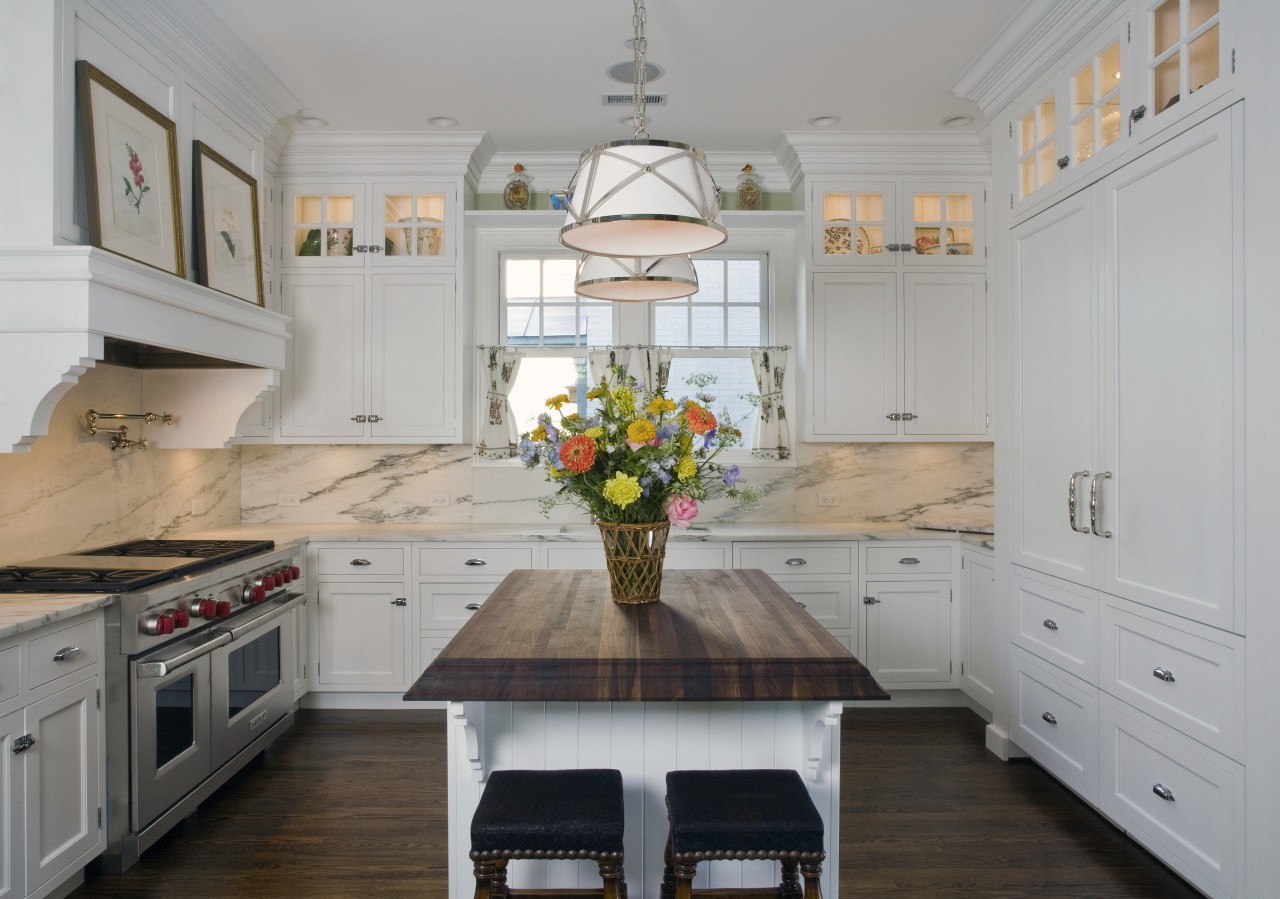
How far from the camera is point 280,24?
3240 mm

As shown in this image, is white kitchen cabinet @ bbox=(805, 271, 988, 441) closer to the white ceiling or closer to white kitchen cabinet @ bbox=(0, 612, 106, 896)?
the white ceiling

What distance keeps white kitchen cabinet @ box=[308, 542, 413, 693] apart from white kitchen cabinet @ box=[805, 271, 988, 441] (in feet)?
7.49

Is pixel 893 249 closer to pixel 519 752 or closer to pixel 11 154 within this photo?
pixel 519 752

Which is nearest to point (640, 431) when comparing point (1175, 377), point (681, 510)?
point (681, 510)

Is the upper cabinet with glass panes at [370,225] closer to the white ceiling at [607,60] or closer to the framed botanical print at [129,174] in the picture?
the white ceiling at [607,60]

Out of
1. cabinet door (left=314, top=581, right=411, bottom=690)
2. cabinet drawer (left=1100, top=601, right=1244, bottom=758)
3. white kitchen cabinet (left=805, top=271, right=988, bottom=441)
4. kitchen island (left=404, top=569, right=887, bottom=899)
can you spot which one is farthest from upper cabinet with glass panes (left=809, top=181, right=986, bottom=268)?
cabinet door (left=314, top=581, right=411, bottom=690)

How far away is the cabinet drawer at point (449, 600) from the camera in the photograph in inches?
167

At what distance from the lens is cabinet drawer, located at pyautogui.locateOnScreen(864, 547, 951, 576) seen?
4293 mm

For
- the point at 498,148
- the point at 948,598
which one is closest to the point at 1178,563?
the point at 948,598

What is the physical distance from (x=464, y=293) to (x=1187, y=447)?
11.0 feet

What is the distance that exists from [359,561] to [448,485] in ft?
2.48

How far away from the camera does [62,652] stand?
2.39m

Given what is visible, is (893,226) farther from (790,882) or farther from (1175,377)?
(790,882)

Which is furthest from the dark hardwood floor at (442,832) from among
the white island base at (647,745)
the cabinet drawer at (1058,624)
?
the white island base at (647,745)
